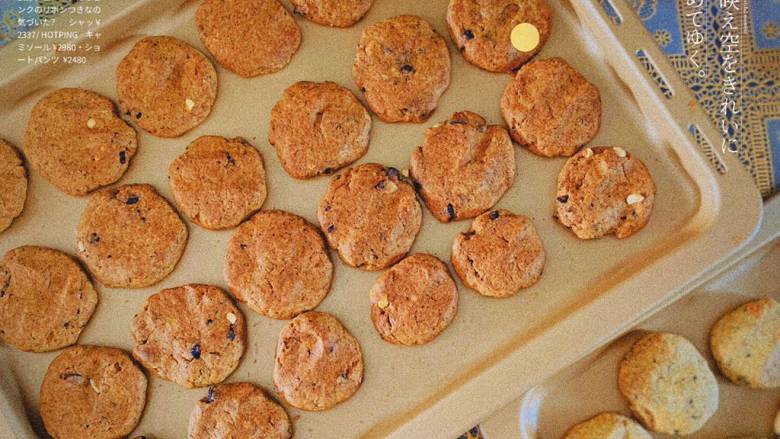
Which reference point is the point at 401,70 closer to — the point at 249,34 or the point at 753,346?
the point at 249,34

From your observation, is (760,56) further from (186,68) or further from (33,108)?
(33,108)

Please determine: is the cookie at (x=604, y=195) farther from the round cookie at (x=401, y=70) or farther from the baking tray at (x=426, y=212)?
the round cookie at (x=401, y=70)

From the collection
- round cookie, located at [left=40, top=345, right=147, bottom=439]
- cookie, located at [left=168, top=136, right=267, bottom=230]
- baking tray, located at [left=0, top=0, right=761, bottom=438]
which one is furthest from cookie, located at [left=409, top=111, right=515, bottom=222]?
round cookie, located at [left=40, top=345, right=147, bottom=439]

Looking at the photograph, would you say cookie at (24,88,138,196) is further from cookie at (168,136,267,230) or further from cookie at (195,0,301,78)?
cookie at (195,0,301,78)

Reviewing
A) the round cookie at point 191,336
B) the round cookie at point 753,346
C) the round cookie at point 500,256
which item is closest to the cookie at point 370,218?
the round cookie at point 500,256

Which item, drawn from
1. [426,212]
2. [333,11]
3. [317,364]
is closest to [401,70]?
[333,11]

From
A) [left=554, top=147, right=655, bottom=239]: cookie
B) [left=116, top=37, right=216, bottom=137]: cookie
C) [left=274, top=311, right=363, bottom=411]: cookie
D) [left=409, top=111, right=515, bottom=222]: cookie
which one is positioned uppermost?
[left=116, top=37, right=216, bottom=137]: cookie
